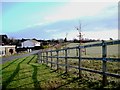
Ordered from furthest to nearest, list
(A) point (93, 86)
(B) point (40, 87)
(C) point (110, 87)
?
1. (B) point (40, 87)
2. (A) point (93, 86)
3. (C) point (110, 87)

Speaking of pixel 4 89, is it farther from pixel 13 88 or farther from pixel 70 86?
pixel 70 86

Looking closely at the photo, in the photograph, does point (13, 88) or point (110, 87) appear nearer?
point (110, 87)

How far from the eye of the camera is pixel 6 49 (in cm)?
9219

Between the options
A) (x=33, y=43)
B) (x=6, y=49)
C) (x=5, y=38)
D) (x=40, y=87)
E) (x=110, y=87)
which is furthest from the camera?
(x=33, y=43)

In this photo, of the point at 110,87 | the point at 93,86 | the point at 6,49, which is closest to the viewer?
the point at 110,87

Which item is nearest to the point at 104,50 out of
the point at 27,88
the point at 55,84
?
the point at 55,84

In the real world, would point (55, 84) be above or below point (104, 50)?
below

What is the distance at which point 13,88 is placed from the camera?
1019cm

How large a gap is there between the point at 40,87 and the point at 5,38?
128930 millimetres

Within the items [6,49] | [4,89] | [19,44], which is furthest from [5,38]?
[4,89]

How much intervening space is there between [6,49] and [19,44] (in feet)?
239

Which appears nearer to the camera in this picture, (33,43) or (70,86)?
(70,86)

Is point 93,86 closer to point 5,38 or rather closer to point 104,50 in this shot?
point 104,50

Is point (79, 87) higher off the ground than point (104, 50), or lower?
lower
